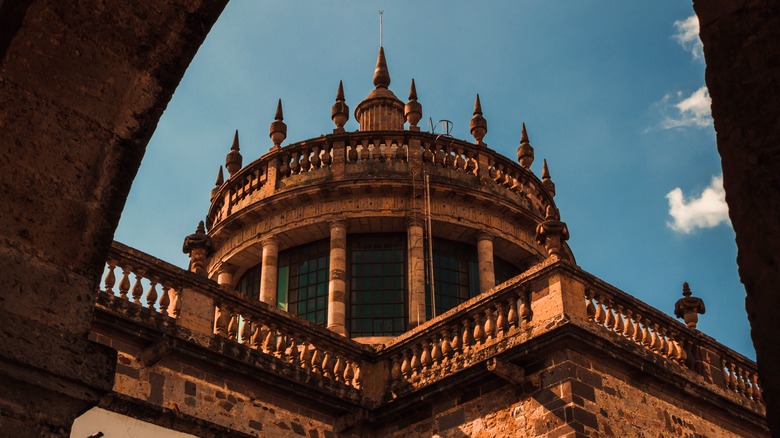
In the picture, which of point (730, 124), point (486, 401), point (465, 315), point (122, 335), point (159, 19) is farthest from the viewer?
point (465, 315)

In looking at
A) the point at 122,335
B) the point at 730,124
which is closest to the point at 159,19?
the point at 730,124

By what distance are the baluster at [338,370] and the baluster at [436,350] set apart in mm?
1239

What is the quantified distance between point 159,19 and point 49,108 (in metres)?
0.75

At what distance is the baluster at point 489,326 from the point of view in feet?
45.4

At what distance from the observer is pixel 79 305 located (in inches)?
202

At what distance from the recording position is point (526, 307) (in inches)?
534

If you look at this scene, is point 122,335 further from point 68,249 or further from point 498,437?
point 68,249

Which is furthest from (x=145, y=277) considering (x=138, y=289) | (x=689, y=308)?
(x=689, y=308)

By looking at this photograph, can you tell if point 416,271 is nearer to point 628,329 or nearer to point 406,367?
point 406,367

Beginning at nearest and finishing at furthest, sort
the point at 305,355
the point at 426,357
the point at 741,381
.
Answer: the point at 305,355
the point at 426,357
the point at 741,381

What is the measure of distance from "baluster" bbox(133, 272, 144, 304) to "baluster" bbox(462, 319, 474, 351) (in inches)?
160

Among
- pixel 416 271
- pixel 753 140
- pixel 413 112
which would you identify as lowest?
pixel 753 140

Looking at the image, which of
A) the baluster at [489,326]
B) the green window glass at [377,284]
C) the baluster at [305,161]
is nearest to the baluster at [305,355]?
the baluster at [489,326]

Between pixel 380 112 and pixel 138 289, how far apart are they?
37.5 ft
